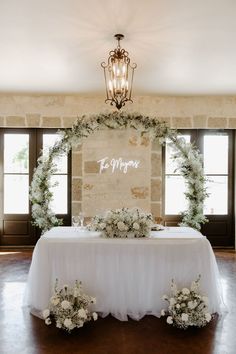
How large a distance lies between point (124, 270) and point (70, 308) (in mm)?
713

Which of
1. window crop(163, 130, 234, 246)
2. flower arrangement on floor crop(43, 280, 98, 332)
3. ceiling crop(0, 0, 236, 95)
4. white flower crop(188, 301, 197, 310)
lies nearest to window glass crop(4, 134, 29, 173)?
ceiling crop(0, 0, 236, 95)

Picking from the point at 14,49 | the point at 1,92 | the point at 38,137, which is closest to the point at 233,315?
the point at 14,49

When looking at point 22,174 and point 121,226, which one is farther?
point 22,174

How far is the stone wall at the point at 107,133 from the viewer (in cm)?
661

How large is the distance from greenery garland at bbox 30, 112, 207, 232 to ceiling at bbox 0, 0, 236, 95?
0.72 meters

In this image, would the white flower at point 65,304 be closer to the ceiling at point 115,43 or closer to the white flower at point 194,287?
the white flower at point 194,287

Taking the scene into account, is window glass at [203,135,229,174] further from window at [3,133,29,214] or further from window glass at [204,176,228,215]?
window at [3,133,29,214]

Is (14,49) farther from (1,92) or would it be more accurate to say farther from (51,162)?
(1,92)

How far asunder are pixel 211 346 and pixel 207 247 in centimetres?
98

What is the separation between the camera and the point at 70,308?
324 centimetres

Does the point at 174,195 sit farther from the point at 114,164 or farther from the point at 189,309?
the point at 189,309

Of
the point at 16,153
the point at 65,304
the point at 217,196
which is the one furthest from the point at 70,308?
the point at 217,196

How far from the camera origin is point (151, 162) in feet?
22.2

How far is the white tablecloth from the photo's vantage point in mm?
3674
